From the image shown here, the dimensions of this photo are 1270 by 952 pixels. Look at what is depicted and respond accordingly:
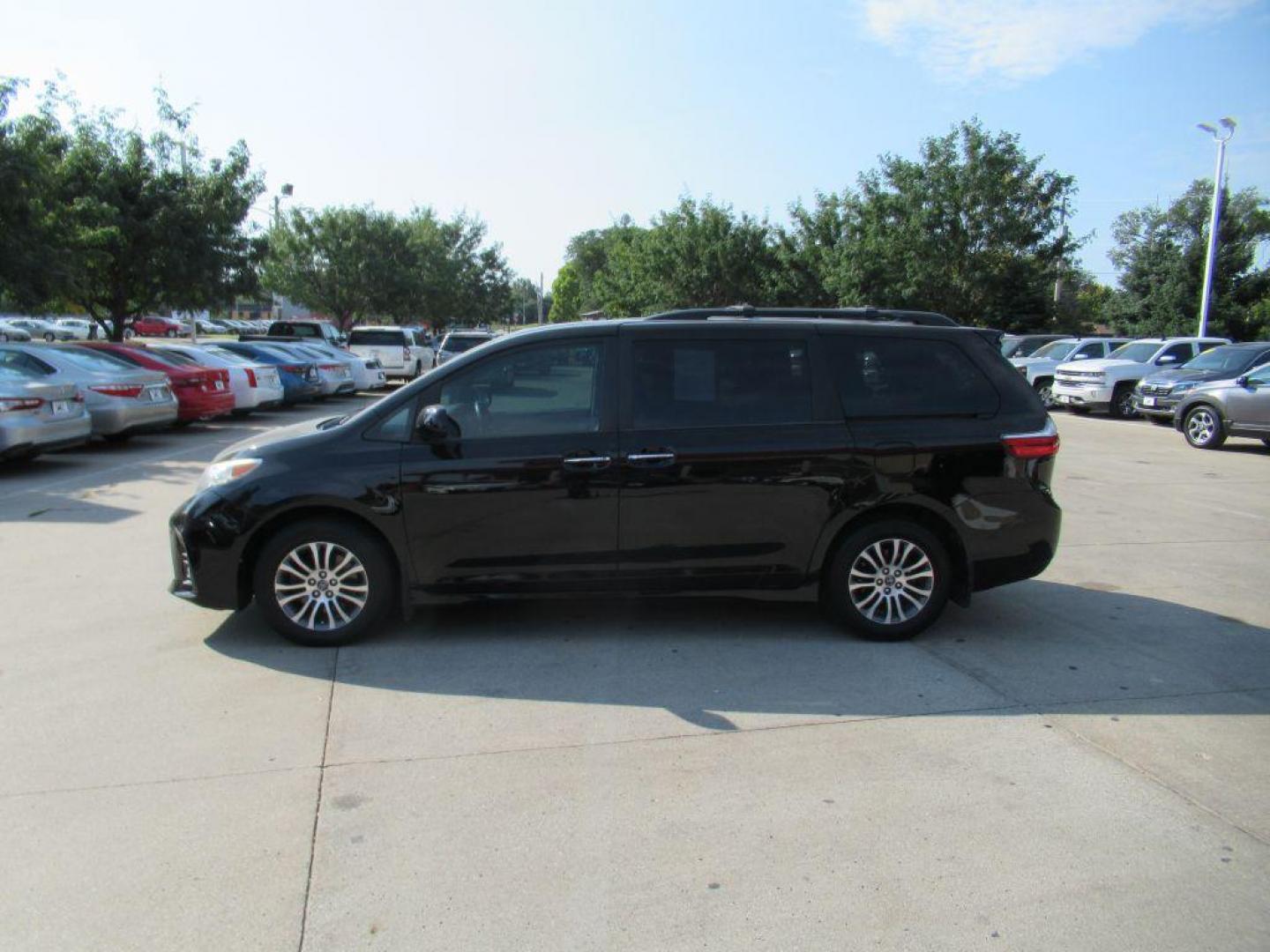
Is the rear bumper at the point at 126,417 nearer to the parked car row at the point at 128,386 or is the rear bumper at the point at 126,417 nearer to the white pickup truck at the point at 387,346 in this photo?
the parked car row at the point at 128,386

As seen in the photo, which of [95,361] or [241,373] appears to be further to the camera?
[241,373]

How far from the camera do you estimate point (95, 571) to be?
720 cm

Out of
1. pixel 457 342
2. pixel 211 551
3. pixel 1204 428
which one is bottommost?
pixel 211 551

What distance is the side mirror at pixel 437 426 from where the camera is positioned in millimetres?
5293

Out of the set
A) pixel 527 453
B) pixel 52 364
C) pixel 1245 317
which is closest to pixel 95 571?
pixel 527 453

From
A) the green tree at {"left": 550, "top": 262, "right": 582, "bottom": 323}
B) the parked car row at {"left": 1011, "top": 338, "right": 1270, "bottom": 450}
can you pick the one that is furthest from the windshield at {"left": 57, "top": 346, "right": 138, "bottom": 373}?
the green tree at {"left": 550, "top": 262, "right": 582, "bottom": 323}

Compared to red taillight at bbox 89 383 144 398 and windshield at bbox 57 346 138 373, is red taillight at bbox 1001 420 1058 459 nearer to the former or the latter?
red taillight at bbox 89 383 144 398

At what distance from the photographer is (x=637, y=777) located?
13.1 ft

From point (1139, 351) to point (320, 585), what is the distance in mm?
22750

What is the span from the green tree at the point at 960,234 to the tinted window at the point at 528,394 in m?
28.9

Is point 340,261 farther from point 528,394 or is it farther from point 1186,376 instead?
point 528,394

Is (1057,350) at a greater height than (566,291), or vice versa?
(566,291)

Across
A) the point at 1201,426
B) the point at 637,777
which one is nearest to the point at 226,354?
the point at 1201,426

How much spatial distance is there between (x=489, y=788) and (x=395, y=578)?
6.29ft
